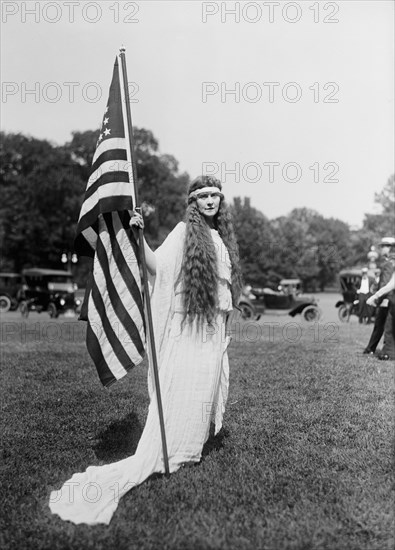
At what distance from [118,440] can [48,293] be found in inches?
1024

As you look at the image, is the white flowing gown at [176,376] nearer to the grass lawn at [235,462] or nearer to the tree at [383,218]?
the grass lawn at [235,462]

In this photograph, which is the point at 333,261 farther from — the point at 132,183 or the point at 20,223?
the point at 132,183

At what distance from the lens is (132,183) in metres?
4.48

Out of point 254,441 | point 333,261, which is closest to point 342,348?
point 254,441

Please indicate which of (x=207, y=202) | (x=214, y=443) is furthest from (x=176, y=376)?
(x=207, y=202)

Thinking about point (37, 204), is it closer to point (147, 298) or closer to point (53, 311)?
point (53, 311)

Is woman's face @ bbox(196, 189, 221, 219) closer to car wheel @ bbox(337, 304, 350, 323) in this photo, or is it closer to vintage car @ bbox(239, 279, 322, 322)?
vintage car @ bbox(239, 279, 322, 322)

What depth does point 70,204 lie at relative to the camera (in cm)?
4472

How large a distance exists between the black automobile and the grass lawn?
18498 mm

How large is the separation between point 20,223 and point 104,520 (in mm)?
44717

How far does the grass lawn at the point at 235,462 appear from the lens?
135 inches

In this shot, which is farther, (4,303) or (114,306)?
(4,303)

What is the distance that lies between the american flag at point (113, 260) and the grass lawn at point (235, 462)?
2.95 feet

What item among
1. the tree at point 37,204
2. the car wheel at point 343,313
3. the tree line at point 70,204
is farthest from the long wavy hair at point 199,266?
the tree at point 37,204
